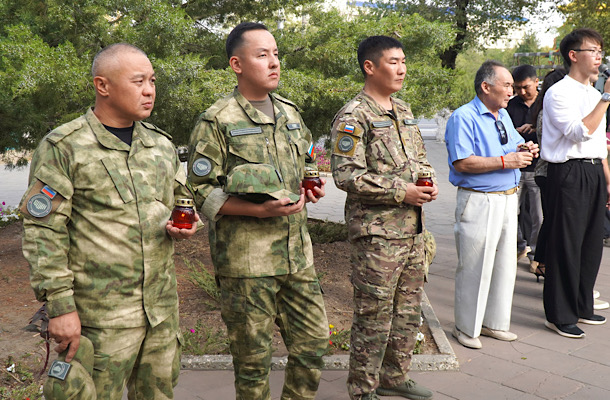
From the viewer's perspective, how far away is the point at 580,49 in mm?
5316

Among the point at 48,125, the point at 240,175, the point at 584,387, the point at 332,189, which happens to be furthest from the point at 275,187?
the point at 332,189

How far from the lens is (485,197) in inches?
200

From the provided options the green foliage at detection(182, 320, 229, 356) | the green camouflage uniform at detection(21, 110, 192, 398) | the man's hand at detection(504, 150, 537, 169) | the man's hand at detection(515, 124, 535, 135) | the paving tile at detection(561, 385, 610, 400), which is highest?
the man's hand at detection(515, 124, 535, 135)

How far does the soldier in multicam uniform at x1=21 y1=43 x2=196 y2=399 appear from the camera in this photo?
2.62 metres

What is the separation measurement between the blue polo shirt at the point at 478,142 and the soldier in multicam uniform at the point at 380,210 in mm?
959

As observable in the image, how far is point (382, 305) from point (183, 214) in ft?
5.44

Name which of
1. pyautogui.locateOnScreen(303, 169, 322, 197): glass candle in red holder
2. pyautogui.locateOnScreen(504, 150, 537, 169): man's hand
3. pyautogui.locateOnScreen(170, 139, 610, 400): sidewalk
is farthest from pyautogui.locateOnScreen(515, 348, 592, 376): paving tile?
pyautogui.locateOnScreen(303, 169, 322, 197): glass candle in red holder

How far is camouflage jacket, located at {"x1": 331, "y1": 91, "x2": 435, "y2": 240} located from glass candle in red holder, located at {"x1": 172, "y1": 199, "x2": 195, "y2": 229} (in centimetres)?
134

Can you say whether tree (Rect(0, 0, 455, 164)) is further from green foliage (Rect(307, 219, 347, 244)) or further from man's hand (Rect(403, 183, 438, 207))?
man's hand (Rect(403, 183, 438, 207))

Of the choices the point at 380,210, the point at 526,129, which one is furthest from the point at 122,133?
the point at 526,129

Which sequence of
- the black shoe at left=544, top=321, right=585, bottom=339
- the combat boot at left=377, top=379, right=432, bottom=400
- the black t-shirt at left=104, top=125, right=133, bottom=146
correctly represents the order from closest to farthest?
the black t-shirt at left=104, top=125, right=133, bottom=146
the combat boot at left=377, top=379, right=432, bottom=400
the black shoe at left=544, top=321, right=585, bottom=339

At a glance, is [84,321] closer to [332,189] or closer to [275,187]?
[275,187]

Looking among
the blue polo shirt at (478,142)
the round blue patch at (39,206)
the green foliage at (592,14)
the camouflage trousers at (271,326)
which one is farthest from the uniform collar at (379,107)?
the green foliage at (592,14)

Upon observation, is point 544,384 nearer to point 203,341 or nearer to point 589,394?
point 589,394
